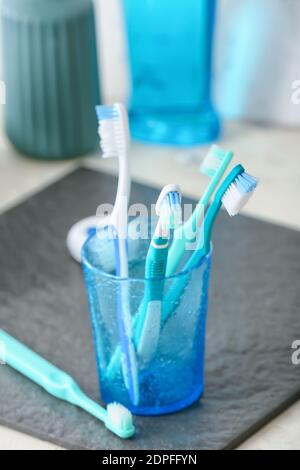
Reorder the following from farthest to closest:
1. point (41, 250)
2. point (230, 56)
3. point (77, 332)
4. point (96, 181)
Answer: point (230, 56) < point (96, 181) < point (41, 250) < point (77, 332)

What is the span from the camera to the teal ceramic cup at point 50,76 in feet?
3.26

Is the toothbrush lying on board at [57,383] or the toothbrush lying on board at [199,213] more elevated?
the toothbrush lying on board at [199,213]

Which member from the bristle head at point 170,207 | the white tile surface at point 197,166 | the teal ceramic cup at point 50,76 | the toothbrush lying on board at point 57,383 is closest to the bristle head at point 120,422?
the toothbrush lying on board at point 57,383

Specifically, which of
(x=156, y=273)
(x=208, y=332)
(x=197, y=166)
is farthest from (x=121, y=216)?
(x=197, y=166)

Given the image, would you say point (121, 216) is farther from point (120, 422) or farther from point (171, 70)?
point (171, 70)

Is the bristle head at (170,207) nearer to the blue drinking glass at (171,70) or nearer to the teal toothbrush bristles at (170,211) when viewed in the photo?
the teal toothbrush bristles at (170,211)

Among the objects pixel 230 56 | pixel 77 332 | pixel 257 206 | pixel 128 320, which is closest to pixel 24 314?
pixel 77 332

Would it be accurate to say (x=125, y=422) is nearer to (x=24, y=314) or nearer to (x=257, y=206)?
(x=24, y=314)

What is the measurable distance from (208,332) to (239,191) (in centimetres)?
20

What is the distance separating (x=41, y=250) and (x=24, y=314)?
10 centimetres

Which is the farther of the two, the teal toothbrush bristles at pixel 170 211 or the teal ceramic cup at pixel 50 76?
the teal ceramic cup at pixel 50 76

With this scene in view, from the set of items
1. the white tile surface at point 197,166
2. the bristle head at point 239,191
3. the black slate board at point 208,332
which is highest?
the bristle head at point 239,191

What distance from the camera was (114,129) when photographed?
67 cm

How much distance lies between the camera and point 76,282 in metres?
0.84
